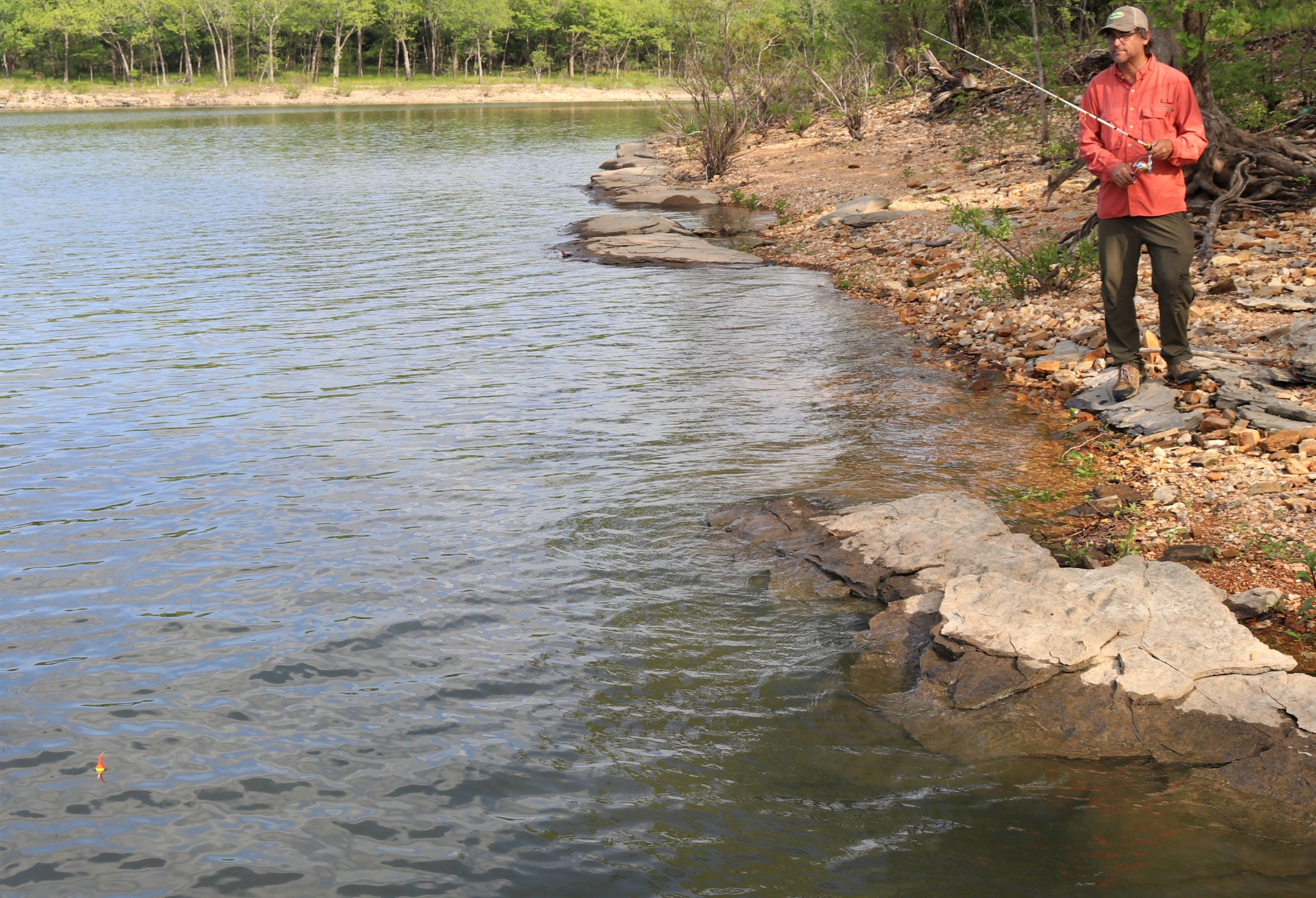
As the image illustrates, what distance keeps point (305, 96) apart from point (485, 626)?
3065 inches

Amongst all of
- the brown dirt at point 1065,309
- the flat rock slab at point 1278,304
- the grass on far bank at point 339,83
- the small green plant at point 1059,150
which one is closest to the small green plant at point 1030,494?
the brown dirt at point 1065,309

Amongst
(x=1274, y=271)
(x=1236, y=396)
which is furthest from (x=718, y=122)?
(x=1236, y=396)

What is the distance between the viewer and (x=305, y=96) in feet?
244

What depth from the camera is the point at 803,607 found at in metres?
5.08

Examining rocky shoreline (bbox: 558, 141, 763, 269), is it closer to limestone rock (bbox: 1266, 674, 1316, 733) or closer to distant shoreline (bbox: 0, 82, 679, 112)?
limestone rock (bbox: 1266, 674, 1316, 733)

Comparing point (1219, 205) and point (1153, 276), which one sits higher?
point (1219, 205)

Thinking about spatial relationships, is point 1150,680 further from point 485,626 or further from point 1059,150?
point 1059,150

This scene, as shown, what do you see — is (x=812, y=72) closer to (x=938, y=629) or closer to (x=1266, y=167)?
(x=1266, y=167)

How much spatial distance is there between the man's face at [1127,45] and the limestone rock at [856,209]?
9.98 m

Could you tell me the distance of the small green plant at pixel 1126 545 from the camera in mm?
5230

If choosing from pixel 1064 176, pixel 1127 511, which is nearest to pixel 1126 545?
pixel 1127 511

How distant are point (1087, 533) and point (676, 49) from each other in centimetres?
2886

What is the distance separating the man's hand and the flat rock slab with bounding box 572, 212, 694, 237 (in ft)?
36.4

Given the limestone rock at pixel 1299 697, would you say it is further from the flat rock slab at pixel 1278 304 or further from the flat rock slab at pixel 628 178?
the flat rock slab at pixel 628 178
